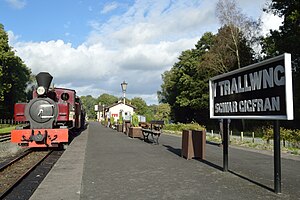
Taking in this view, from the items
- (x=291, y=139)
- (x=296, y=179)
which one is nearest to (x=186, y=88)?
(x=291, y=139)

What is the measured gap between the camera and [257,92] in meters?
6.81

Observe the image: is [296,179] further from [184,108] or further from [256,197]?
[184,108]

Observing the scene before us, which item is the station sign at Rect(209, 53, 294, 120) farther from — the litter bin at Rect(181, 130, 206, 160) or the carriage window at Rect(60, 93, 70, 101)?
the carriage window at Rect(60, 93, 70, 101)

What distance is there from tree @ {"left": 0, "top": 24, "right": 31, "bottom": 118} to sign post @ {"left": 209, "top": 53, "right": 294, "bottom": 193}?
4615cm

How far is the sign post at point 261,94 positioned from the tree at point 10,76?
4615 centimetres

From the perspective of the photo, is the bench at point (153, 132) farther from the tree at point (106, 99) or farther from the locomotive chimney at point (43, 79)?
the tree at point (106, 99)

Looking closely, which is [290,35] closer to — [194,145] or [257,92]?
[194,145]

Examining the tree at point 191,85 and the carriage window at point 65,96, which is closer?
the carriage window at point 65,96

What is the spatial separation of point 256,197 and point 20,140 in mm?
9977

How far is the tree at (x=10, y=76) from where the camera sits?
49.8 m

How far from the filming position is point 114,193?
244 inches

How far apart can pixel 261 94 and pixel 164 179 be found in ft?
9.82

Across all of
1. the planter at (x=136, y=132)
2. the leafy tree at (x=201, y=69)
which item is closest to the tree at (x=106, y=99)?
the leafy tree at (x=201, y=69)

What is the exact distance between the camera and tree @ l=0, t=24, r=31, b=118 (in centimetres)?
4978
